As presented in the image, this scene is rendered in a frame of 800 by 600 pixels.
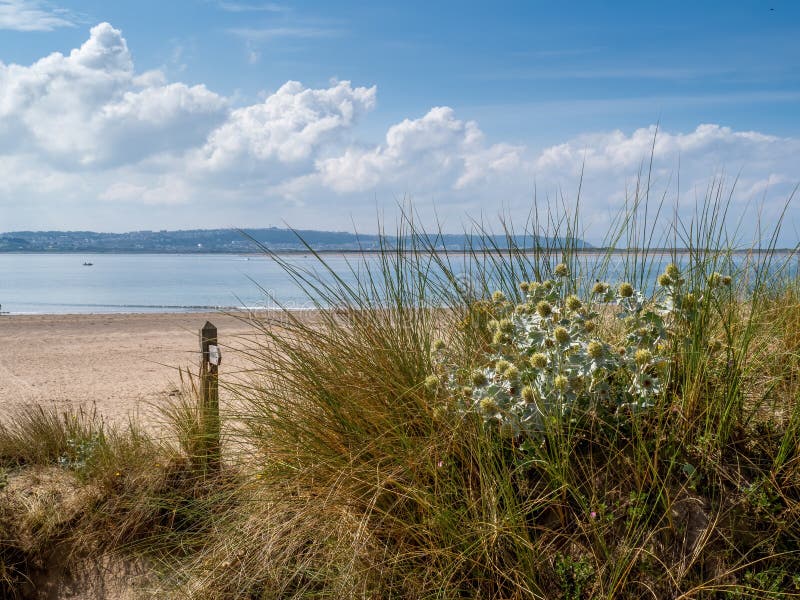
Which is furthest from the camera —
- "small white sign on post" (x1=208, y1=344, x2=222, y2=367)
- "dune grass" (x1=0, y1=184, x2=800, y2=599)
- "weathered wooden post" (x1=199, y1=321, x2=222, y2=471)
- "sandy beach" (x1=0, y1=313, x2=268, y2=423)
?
"sandy beach" (x1=0, y1=313, x2=268, y2=423)

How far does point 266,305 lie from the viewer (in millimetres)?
4469

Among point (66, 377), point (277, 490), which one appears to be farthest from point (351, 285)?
point (66, 377)

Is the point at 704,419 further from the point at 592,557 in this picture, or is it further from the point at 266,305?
the point at 266,305

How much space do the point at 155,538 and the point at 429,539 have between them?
2049 mm

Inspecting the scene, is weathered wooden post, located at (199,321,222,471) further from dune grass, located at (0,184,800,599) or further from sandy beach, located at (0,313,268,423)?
dune grass, located at (0,184,800,599)

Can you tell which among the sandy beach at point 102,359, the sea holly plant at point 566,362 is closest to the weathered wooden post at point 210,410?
the sandy beach at point 102,359

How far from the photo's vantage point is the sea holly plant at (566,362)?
2.82 m

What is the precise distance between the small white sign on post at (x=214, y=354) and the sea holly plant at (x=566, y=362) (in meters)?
1.90

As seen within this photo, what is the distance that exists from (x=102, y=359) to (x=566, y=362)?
11.5m

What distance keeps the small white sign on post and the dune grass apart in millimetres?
799

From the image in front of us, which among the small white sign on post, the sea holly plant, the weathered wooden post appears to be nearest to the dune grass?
the sea holly plant

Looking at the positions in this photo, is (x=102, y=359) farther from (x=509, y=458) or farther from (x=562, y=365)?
(x=562, y=365)

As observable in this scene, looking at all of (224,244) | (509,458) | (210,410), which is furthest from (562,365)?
(224,244)

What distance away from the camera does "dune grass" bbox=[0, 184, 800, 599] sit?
279 cm
